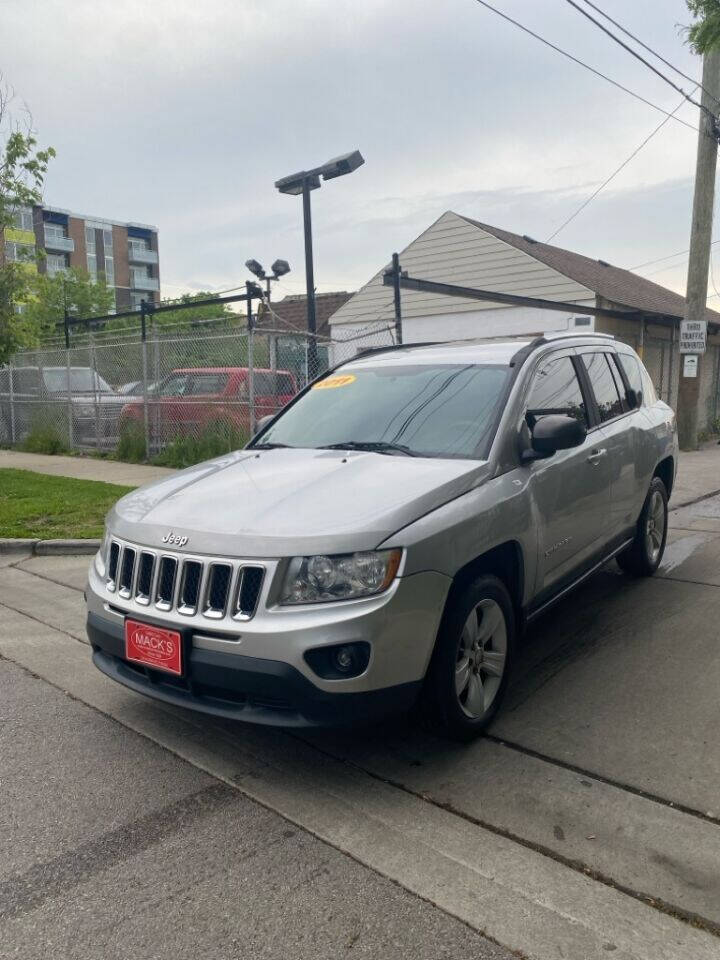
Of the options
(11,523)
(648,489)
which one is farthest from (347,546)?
(11,523)

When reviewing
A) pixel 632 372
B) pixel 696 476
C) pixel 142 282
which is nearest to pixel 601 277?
pixel 696 476

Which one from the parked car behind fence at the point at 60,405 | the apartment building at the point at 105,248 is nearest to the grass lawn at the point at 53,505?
the parked car behind fence at the point at 60,405

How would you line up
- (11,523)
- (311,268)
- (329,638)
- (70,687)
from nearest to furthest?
(329,638), (70,687), (11,523), (311,268)

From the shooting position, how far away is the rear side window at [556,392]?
432cm

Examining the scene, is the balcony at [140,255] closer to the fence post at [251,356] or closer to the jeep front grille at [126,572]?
the fence post at [251,356]

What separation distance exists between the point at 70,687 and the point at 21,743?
635mm

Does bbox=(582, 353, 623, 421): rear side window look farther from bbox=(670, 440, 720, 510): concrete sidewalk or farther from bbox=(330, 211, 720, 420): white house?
bbox=(330, 211, 720, 420): white house

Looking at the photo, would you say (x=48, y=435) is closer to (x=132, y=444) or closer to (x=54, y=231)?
(x=132, y=444)

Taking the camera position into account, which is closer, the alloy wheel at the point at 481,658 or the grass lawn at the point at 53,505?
the alloy wheel at the point at 481,658

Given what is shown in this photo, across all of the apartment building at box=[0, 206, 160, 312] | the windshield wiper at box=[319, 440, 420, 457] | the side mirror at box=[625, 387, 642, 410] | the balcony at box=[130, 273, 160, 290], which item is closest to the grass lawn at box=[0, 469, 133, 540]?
the windshield wiper at box=[319, 440, 420, 457]

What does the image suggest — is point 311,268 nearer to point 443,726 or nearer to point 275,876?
point 443,726

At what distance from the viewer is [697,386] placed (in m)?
14.8

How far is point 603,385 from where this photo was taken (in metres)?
5.30

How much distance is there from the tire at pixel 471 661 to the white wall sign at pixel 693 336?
1227 centimetres
